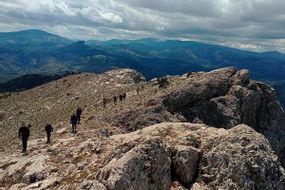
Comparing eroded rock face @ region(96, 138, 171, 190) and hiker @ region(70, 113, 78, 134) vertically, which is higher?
eroded rock face @ region(96, 138, 171, 190)

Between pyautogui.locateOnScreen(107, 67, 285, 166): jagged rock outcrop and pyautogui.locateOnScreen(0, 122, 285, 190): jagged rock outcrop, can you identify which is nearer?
pyautogui.locateOnScreen(0, 122, 285, 190): jagged rock outcrop

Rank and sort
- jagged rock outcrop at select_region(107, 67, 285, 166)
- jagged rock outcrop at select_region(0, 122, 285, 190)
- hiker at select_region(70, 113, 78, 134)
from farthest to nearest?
jagged rock outcrop at select_region(107, 67, 285, 166) < hiker at select_region(70, 113, 78, 134) < jagged rock outcrop at select_region(0, 122, 285, 190)

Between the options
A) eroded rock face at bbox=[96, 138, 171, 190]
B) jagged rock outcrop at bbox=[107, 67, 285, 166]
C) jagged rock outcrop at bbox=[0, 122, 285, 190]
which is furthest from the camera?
jagged rock outcrop at bbox=[107, 67, 285, 166]

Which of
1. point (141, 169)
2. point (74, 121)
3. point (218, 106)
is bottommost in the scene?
point (218, 106)

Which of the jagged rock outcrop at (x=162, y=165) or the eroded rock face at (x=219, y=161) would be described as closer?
the jagged rock outcrop at (x=162, y=165)

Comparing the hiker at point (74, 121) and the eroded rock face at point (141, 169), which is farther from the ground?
the eroded rock face at point (141, 169)

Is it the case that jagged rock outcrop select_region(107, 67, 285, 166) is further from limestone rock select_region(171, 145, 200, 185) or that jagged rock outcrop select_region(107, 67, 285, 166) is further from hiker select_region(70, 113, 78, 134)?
limestone rock select_region(171, 145, 200, 185)

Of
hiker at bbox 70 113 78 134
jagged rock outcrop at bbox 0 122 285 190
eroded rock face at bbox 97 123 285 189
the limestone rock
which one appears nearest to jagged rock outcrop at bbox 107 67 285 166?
hiker at bbox 70 113 78 134

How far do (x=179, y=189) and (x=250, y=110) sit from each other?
5703cm

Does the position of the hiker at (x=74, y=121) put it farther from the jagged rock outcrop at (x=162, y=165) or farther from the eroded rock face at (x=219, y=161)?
the eroded rock face at (x=219, y=161)

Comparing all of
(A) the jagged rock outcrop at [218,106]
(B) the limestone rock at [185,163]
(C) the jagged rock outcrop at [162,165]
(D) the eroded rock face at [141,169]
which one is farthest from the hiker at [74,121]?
(D) the eroded rock face at [141,169]

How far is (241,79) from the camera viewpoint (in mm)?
80438

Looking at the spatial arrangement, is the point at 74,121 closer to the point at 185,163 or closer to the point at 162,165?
the point at 185,163

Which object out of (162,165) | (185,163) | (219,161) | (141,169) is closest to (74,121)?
(185,163)
